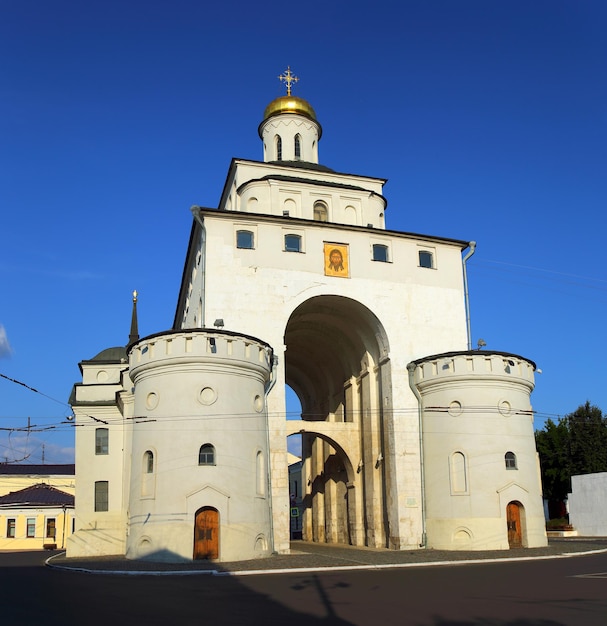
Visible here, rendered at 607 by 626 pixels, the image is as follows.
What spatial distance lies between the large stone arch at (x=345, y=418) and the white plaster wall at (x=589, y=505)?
703 inches

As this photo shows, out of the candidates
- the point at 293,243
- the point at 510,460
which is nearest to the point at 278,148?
the point at 293,243

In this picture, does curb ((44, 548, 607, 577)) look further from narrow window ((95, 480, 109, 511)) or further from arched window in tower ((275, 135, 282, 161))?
arched window in tower ((275, 135, 282, 161))

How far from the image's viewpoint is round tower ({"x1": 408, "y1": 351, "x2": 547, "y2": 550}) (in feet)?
92.6

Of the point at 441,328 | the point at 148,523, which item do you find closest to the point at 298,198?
the point at 441,328

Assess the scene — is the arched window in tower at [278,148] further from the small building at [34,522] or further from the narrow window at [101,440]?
the small building at [34,522]

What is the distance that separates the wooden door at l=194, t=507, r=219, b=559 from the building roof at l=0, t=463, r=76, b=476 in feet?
162

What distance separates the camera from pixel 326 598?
14.2 metres

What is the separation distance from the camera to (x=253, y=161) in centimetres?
3747

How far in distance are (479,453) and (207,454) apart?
11.1 metres

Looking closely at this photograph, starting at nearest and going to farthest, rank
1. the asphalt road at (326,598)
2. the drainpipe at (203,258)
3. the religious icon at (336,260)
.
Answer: the asphalt road at (326,598) < the drainpipe at (203,258) < the religious icon at (336,260)

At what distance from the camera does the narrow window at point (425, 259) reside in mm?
33812

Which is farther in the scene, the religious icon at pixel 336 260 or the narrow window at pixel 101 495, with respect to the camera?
the narrow window at pixel 101 495

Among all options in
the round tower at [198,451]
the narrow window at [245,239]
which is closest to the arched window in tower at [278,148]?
the narrow window at [245,239]

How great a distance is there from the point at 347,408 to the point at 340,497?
4993mm
